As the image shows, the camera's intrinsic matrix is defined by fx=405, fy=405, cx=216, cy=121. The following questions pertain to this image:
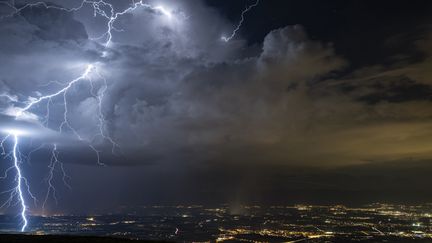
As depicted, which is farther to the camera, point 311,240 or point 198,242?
point 311,240

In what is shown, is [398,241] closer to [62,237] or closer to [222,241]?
[222,241]

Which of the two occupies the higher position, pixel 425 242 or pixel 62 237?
pixel 62 237

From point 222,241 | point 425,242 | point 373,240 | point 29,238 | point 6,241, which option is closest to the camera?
point 6,241

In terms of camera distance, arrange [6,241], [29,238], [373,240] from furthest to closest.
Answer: [373,240] → [29,238] → [6,241]

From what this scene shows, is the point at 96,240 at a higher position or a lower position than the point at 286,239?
higher

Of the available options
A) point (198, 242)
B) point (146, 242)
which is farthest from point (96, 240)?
point (198, 242)

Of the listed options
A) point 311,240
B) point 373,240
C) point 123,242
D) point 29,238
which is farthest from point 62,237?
point 373,240

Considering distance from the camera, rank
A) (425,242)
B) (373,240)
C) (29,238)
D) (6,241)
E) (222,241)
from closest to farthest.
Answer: (6,241) < (29,238) < (425,242) < (222,241) < (373,240)

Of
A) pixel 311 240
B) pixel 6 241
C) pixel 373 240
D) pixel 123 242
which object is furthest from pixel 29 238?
pixel 373 240

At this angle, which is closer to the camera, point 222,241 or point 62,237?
point 62,237

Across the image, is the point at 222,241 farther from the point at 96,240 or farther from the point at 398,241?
the point at 96,240
